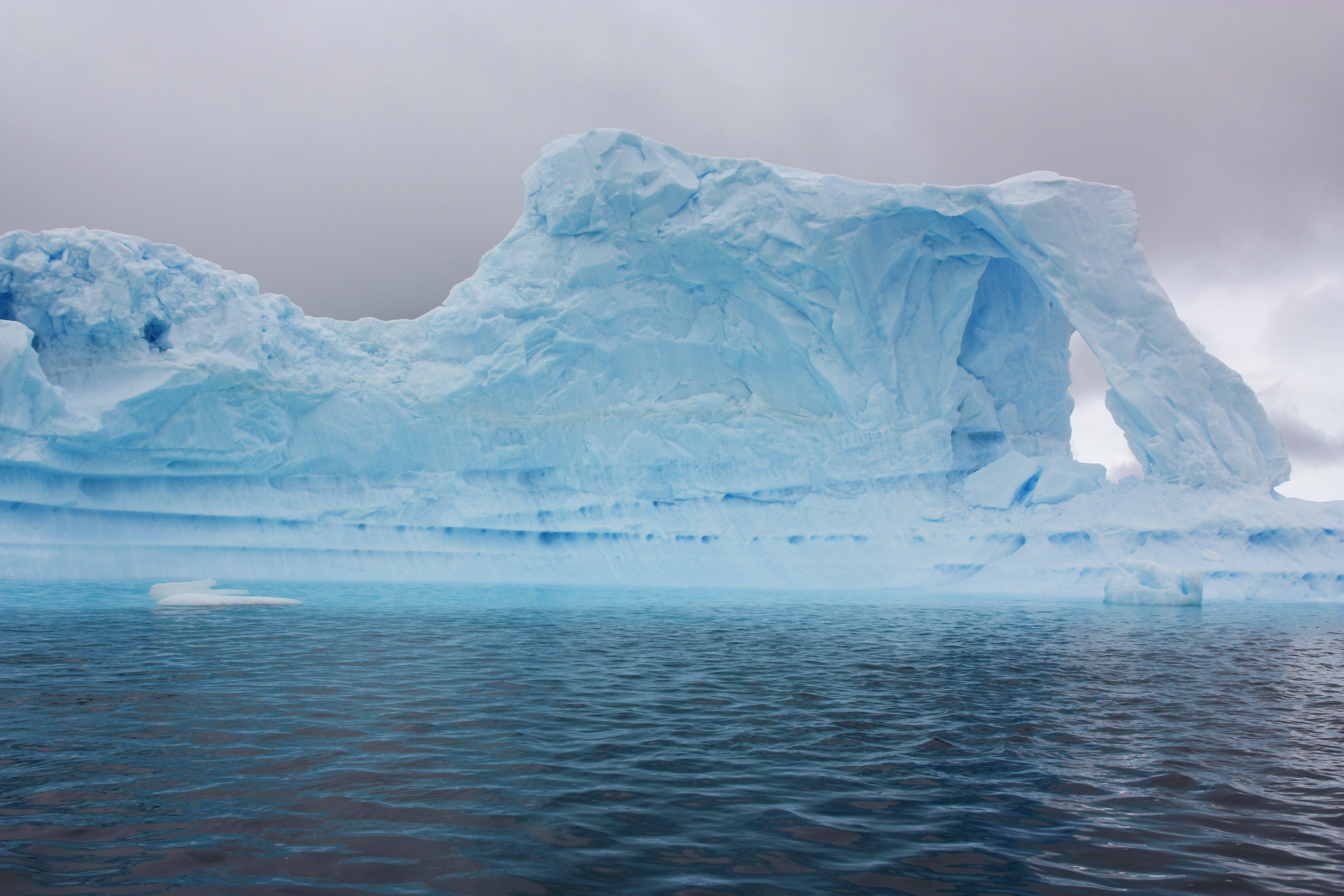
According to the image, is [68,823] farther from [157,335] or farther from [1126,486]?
[1126,486]

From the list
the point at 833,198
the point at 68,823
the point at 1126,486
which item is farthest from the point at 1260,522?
the point at 68,823

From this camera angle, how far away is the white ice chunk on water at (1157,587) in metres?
14.3

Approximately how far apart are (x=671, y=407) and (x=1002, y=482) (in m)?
8.25

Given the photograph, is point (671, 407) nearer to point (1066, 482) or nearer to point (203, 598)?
point (1066, 482)

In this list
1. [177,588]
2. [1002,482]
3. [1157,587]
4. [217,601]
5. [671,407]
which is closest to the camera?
[217,601]

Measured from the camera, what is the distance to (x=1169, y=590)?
14367 millimetres

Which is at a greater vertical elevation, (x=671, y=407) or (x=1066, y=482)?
(x=671, y=407)

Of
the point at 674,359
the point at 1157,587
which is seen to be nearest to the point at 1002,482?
the point at 1157,587

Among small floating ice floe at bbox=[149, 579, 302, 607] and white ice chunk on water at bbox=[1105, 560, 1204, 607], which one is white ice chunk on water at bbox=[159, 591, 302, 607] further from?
white ice chunk on water at bbox=[1105, 560, 1204, 607]

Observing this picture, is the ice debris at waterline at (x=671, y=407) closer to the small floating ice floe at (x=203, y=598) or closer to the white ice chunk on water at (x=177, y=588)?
the white ice chunk on water at (x=177, y=588)

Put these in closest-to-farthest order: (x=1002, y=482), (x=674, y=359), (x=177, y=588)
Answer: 1. (x=177, y=588)
2. (x=1002, y=482)
3. (x=674, y=359)

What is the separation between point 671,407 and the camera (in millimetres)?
20891

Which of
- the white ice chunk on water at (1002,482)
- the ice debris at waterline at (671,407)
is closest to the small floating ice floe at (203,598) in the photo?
the ice debris at waterline at (671,407)

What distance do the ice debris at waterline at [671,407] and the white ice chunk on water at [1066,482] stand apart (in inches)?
3.5
